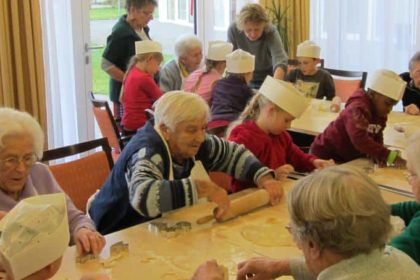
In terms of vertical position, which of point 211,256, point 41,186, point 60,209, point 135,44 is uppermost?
point 135,44

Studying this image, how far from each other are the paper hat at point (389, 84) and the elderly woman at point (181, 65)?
218cm

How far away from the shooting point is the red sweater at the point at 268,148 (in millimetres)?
2752

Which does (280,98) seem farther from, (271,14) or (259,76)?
(271,14)

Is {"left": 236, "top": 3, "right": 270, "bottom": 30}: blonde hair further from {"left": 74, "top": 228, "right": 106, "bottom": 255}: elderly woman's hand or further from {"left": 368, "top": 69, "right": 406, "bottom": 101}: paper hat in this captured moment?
{"left": 74, "top": 228, "right": 106, "bottom": 255}: elderly woman's hand

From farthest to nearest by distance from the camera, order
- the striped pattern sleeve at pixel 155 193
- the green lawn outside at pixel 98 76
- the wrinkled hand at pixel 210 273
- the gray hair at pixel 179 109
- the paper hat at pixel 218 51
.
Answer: the green lawn outside at pixel 98 76 < the paper hat at pixel 218 51 < the gray hair at pixel 179 109 < the striped pattern sleeve at pixel 155 193 < the wrinkled hand at pixel 210 273

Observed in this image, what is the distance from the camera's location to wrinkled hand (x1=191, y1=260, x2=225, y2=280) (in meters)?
1.55

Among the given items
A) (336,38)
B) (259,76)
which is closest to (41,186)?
(259,76)

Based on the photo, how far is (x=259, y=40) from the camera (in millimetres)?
5125

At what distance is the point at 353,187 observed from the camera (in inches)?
47.5

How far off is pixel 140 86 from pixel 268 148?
1.80 metres

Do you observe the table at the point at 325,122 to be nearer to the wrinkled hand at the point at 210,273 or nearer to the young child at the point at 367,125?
the young child at the point at 367,125

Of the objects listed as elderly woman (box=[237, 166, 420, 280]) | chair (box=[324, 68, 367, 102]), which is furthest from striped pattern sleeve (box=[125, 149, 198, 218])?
chair (box=[324, 68, 367, 102])

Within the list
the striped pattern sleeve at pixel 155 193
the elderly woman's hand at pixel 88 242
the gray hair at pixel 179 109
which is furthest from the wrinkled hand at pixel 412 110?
the elderly woman's hand at pixel 88 242

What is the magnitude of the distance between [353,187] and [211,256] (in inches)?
30.5
